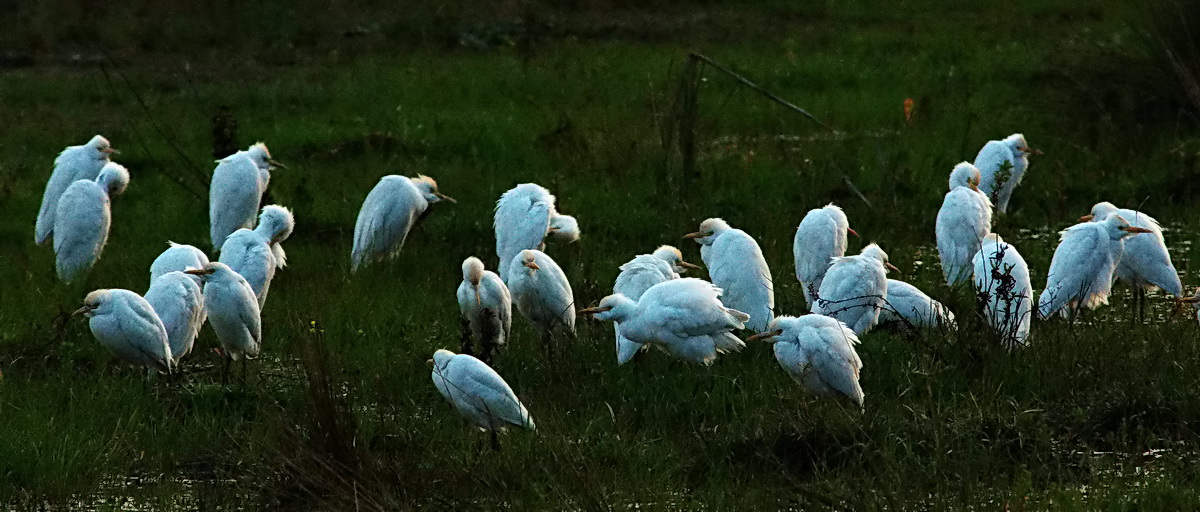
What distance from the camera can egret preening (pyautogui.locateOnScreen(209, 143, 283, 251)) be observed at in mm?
10492

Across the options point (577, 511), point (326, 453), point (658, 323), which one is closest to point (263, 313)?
point (658, 323)

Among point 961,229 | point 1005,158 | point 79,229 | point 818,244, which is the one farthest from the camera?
point 1005,158

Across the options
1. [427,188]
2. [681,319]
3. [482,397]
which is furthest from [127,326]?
[427,188]

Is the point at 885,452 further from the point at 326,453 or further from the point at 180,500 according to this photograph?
Answer: the point at 180,500

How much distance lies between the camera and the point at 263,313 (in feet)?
29.1

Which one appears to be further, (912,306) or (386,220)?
(386,220)

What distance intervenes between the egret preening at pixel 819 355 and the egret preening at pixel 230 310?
266 centimetres

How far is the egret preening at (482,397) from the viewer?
6.15 metres

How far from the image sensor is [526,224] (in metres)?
9.37

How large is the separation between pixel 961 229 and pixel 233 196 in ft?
16.9

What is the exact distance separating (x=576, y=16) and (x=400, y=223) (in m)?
13.2

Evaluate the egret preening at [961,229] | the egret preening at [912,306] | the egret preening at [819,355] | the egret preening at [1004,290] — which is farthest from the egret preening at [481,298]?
the egret preening at [961,229]

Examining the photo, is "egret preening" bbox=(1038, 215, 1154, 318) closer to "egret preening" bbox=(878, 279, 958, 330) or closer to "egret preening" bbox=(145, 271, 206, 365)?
"egret preening" bbox=(878, 279, 958, 330)

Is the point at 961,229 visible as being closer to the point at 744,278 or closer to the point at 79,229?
the point at 744,278
